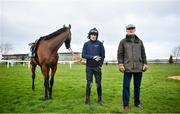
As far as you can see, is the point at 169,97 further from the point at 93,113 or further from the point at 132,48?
the point at 93,113

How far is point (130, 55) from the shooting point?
802 centimetres

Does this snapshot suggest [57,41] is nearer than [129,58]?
No

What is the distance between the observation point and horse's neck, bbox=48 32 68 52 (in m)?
10.0

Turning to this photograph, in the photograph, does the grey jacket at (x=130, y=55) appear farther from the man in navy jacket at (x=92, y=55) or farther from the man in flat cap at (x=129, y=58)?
the man in navy jacket at (x=92, y=55)

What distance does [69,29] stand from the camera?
10.3 m

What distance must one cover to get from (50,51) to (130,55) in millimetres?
3079

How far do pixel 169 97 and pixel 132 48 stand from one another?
303 cm

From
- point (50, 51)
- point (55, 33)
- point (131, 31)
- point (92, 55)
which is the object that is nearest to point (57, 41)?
point (55, 33)

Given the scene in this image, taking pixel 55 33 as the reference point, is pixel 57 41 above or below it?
below

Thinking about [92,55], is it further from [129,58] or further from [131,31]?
[131,31]

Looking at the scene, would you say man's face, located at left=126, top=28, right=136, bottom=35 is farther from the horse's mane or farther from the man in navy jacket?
the horse's mane

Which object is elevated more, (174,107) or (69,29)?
(69,29)

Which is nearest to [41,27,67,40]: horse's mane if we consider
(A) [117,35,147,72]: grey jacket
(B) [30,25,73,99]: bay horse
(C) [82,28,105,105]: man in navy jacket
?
(B) [30,25,73,99]: bay horse

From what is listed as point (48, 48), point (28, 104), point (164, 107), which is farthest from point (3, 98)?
point (164, 107)
